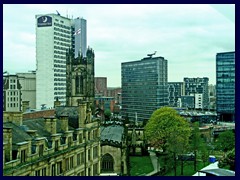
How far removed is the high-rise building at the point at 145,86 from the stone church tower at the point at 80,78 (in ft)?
28.3

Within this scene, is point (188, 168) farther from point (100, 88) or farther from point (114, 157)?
point (100, 88)

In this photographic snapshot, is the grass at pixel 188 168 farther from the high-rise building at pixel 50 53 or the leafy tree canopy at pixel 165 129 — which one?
the high-rise building at pixel 50 53

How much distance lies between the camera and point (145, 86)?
40.9 meters

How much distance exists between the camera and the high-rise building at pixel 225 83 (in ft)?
143

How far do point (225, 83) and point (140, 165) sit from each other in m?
26.3

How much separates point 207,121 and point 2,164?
3608 cm

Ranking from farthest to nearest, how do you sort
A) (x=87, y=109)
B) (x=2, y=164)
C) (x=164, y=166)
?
1. (x=164, y=166)
2. (x=87, y=109)
3. (x=2, y=164)

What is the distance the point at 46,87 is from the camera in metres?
45.2

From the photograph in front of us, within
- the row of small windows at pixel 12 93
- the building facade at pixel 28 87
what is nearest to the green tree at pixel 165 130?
the row of small windows at pixel 12 93

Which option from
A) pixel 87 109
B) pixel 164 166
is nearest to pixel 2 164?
pixel 87 109

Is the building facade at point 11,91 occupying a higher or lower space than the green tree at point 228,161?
higher

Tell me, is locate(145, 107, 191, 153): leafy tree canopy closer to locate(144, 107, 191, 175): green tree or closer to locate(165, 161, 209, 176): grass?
locate(144, 107, 191, 175): green tree

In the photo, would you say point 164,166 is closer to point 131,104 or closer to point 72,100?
point 72,100

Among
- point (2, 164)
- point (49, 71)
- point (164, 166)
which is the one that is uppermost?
point (49, 71)
